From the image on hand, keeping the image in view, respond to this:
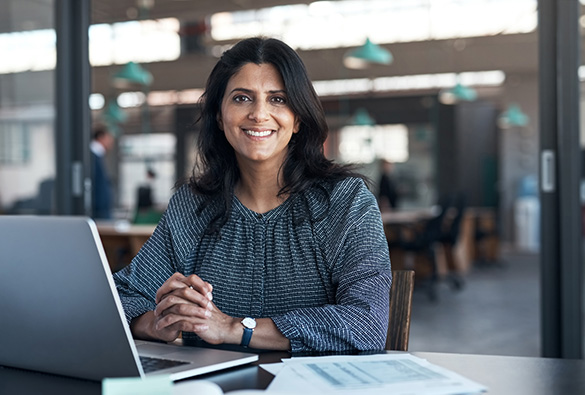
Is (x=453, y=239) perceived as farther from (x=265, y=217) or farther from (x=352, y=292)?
(x=352, y=292)

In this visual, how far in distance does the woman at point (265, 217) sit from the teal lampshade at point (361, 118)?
8.78 metres

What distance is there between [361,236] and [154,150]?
546 centimetres

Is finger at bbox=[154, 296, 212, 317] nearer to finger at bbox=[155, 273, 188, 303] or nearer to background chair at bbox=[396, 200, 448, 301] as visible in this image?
finger at bbox=[155, 273, 188, 303]

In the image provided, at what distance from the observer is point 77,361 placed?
40.9 inches

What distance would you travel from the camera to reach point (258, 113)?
177 centimetres

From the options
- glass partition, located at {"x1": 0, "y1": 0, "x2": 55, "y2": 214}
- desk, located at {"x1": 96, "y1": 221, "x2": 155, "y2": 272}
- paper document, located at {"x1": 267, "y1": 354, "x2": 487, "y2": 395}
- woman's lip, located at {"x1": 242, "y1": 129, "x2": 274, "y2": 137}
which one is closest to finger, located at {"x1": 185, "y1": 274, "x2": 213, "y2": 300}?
paper document, located at {"x1": 267, "y1": 354, "x2": 487, "y2": 395}

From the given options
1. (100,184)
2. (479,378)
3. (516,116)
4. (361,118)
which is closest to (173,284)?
(479,378)

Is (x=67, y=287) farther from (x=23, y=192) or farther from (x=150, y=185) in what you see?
(x=150, y=185)

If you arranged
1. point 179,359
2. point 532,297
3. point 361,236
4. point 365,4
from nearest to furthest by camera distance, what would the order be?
point 179,359 < point 361,236 < point 365,4 < point 532,297

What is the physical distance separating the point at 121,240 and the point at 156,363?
16.5 ft

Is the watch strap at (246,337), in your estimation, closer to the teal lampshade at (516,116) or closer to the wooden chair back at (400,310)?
the wooden chair back at (400,310)

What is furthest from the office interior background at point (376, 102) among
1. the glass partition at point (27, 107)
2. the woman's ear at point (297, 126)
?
the woman's ear at point (297, 126)

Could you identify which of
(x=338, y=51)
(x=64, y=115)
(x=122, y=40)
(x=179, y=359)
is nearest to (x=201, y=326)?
(x=179, y=359)

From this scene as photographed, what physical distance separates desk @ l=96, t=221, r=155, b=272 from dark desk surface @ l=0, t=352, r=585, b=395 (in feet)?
14.5
